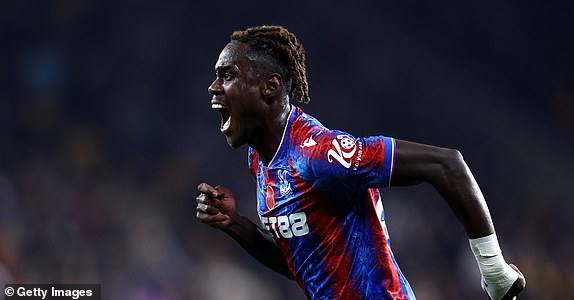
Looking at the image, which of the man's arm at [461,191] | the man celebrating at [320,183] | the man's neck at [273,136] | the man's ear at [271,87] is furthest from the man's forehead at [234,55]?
the man's arm at [461,191]

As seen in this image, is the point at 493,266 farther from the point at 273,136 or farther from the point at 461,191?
the point at 273,136

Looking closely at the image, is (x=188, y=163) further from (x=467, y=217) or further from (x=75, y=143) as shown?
(x=467, y=217)

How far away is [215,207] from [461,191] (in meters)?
1.00

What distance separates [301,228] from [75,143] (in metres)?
4.61

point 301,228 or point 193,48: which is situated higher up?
point 193,48

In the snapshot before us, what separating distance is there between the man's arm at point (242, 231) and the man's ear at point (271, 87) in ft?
1.42

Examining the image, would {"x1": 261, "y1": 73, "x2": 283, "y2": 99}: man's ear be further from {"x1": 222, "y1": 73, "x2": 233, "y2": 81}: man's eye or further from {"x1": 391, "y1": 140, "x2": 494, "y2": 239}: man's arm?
{"x1": 391, "y1": 140, "x2": 494, "y2": 239}: man's arm

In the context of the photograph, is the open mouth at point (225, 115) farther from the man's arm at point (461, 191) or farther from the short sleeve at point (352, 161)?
the man's arm at point (461, 191)

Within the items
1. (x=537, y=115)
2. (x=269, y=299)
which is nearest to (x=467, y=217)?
(x=269, y=299)

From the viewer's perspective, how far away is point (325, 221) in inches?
112

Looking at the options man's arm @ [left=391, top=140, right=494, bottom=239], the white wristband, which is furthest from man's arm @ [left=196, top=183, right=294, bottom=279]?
the white wristband

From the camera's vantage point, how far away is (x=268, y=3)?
345 inches

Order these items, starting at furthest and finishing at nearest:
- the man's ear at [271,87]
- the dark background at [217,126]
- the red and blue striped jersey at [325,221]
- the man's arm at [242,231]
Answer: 1. the dark background at [217,126]
2. the man's arm at [242,231]
3. the man's ear at [271,87]
4. the red and blue striped jersey at [325,221]

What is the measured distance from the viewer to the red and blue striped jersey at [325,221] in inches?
108
